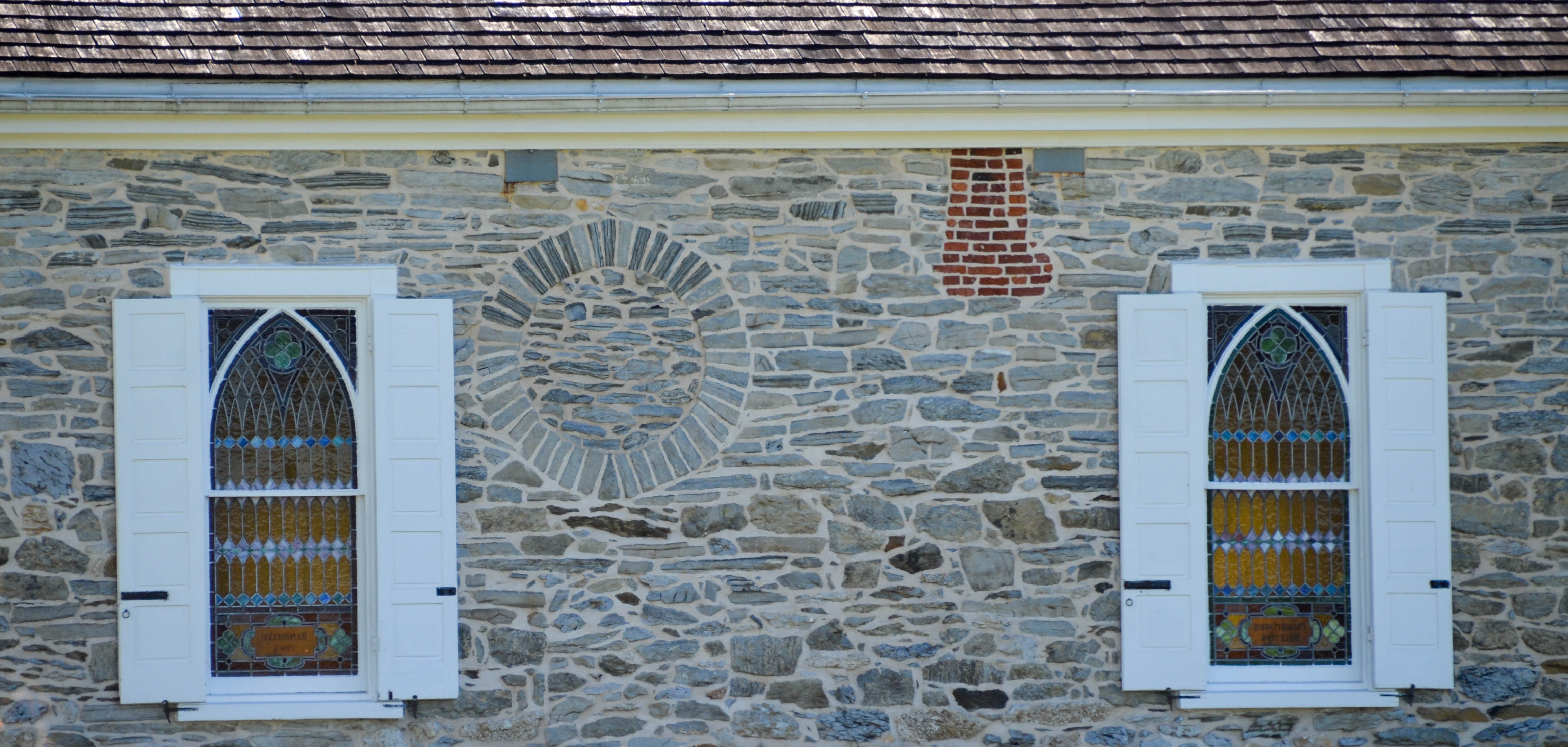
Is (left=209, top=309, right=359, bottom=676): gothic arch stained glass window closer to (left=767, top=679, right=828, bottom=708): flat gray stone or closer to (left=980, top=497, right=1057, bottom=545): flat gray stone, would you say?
(left=767, top=679, right=828, bottom=708): flat gray stone

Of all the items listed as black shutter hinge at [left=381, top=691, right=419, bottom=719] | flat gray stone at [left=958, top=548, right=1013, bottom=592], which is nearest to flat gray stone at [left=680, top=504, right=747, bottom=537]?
flat gray stone at [left=958, top=548, right=1013, bottom=592]

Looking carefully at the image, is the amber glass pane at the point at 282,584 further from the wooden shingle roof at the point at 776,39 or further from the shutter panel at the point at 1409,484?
the shutter panel at the point at 1409,484

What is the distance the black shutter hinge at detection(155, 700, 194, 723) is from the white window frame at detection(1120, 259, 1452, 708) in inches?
170

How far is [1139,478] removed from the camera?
5957 mm

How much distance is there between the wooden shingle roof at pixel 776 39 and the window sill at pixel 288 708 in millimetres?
2811

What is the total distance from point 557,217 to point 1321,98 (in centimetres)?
355

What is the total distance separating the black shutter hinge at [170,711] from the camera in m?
5.82

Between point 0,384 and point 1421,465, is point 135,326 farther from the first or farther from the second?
point 1421,465

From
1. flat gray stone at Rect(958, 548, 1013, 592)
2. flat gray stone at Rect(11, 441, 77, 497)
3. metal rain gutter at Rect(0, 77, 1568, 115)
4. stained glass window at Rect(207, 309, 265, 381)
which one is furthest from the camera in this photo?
flat gray stone at Rect(958, 548, 1013, 592)

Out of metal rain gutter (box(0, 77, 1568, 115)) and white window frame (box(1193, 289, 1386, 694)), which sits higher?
metal rain gutter (box(0, 77, 1568, 115))

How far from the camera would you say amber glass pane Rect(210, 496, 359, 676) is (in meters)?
5.94

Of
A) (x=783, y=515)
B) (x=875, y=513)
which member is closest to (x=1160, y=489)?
(x=875, y=513)

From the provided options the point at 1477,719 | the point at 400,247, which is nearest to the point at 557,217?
the point at 400,247

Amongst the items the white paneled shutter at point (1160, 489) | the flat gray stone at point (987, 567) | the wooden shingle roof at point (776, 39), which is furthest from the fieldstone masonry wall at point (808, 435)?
the wooden shingle roof at point (776, 39)
